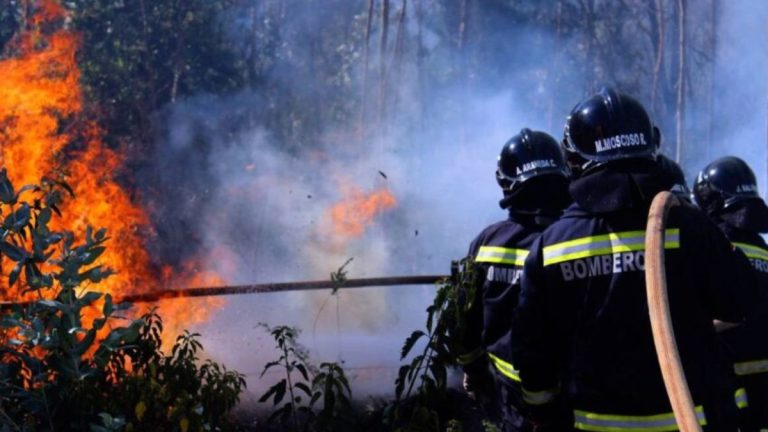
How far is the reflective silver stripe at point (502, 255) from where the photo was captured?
4.03 meters

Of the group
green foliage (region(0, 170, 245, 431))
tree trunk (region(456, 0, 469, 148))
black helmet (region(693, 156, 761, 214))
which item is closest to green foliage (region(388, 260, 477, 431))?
green foliage (region(0, 170, 245, 431))

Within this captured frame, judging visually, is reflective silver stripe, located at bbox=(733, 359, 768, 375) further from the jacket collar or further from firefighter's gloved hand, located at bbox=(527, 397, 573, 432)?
the jacket collar

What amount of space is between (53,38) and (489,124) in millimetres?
8109

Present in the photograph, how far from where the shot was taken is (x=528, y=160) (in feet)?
14.3

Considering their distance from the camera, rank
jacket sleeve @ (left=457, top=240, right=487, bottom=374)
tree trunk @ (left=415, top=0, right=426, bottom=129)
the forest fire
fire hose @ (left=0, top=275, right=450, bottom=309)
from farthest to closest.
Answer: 1. tree trunk @ (left=415, top=0, right=426, bottom=129)
2. the forest fire
3. fire hose @ (left=0, top=275, right=450, bottom=309)
4. jacket sleeve @ (left=457, top=240, right=487, bottom=374)

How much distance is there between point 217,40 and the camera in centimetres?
1681

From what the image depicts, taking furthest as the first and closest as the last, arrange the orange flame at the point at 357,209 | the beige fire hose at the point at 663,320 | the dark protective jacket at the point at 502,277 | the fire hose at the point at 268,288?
the orange flame at the point at 357,209 < the fire hose at the point at 268,288 < the dark protective jacket at the point at 502,277 < the beige fire hose at the point at 663,320

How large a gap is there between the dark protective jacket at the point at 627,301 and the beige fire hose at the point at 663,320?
128 millimetres

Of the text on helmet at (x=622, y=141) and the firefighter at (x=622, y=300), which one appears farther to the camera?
the text on helmet at (x=622, y=141)

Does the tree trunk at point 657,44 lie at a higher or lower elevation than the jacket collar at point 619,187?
higher

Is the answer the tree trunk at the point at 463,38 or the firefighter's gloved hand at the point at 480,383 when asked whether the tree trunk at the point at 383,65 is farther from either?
the firefighter's gloved hand at the point at 480,383

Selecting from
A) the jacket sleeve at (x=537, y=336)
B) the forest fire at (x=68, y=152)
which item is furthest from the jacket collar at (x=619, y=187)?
the forest fire at (x=68, y=152)

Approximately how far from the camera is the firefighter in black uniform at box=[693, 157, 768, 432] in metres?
4.50

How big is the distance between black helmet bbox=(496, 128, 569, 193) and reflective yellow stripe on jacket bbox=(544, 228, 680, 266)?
4.57ft
